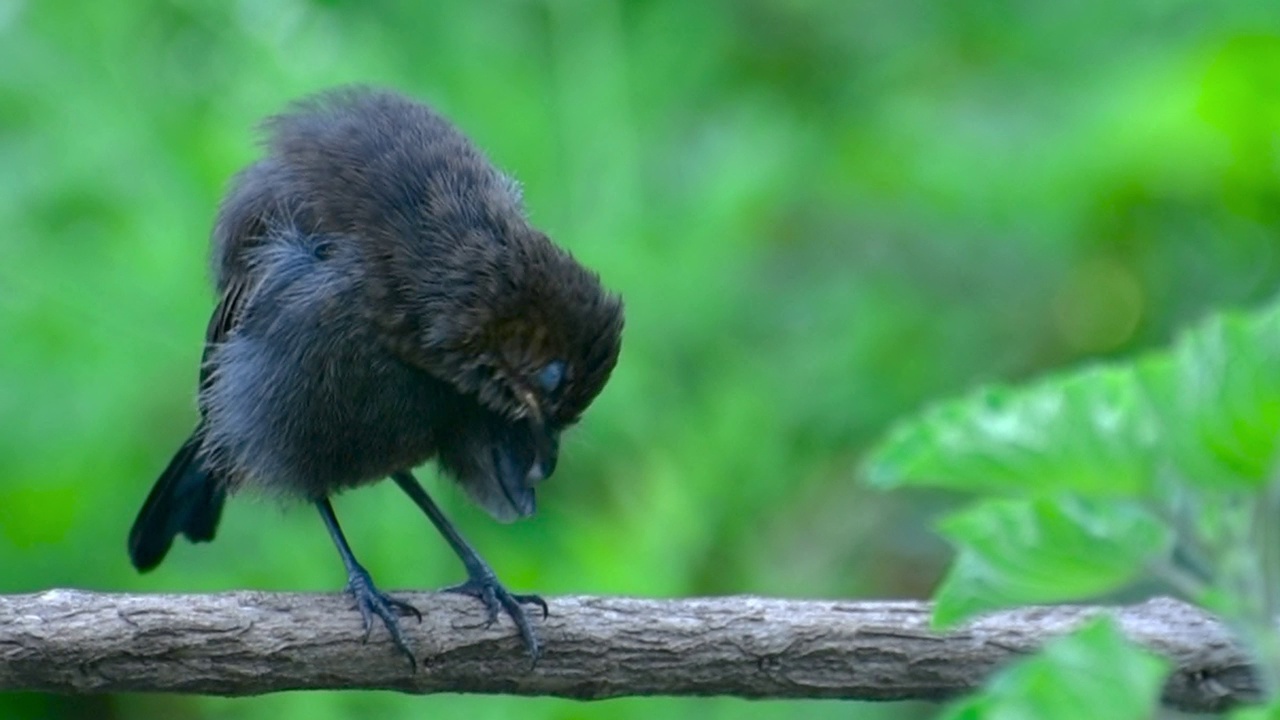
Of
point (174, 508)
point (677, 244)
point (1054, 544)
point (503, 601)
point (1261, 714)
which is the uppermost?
point (677, 244)

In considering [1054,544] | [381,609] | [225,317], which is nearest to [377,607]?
[381,609]

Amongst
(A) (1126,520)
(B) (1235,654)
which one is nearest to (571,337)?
(B) (1235,654)

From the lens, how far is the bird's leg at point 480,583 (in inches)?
140

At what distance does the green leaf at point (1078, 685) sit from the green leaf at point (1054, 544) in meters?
0.14

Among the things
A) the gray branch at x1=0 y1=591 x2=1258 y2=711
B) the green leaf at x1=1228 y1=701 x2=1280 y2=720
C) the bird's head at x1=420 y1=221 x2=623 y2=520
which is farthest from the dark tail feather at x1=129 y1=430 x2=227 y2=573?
the green leaf at x1=1228 y1=701 x2=1280 y2=720

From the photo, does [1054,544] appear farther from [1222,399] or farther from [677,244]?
[677,244]

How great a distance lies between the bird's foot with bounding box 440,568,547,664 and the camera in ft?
11.5

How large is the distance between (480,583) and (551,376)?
1.91ft

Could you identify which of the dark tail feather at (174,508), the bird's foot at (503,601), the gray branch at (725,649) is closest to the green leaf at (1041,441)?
the gray branch at (725,649)

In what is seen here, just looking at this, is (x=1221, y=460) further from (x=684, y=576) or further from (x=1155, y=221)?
(x=1155, y=221)

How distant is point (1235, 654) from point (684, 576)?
2.14 metres

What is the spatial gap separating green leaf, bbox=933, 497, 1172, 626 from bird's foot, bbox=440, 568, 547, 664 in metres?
2.03

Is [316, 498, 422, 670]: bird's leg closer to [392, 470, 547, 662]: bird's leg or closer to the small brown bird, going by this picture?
the small brown bird

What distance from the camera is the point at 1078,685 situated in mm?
1248
